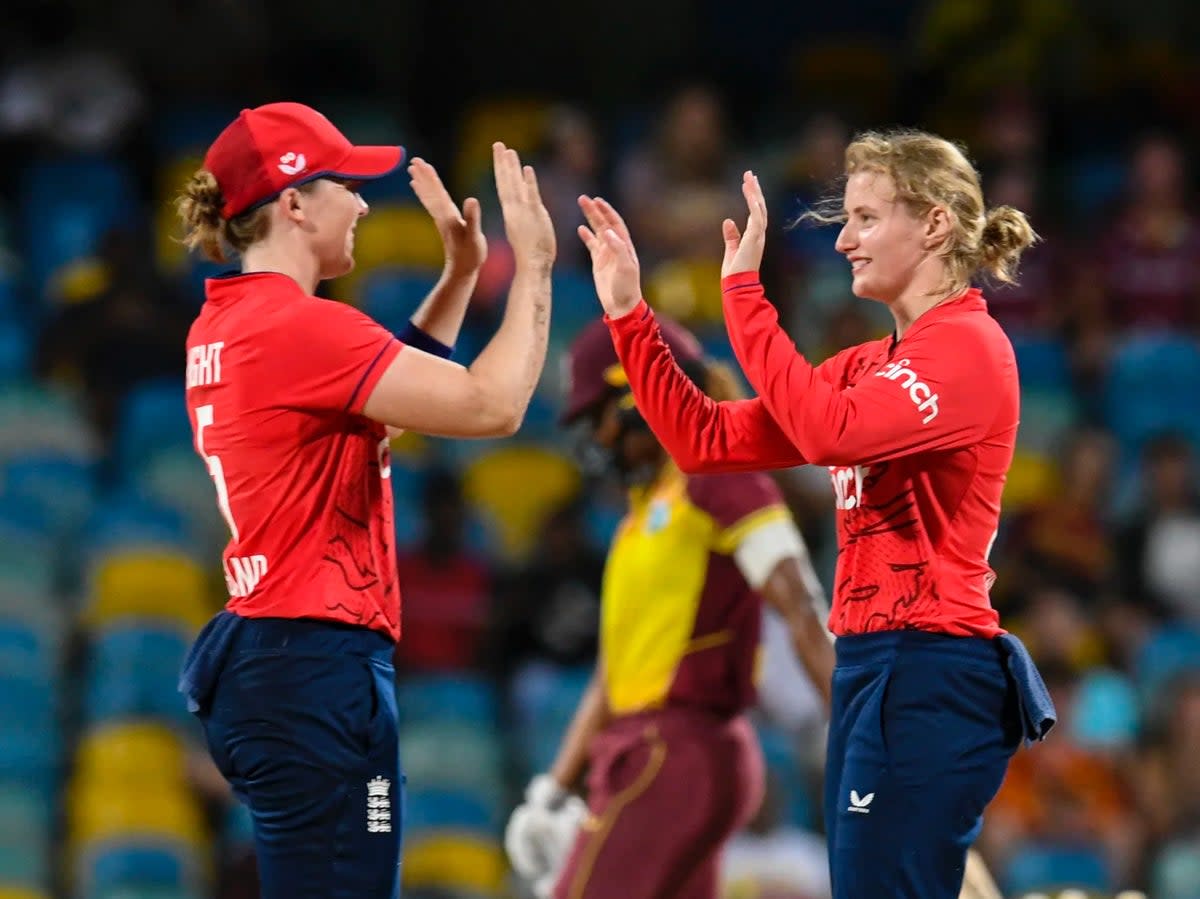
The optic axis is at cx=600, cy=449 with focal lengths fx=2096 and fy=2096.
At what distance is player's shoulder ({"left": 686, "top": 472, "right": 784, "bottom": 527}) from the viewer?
193 inches

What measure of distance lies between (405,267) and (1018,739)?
6.06 metres

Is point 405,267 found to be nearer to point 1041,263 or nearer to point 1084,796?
point 1041,263

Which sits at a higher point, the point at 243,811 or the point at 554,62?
the point at 554,62

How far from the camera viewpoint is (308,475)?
3.87 metres

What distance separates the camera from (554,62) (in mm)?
11555

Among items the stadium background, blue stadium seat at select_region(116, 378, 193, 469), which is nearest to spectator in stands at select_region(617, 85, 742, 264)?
the stadium background

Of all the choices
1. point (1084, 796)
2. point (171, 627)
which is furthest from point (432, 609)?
point (1084, 796)

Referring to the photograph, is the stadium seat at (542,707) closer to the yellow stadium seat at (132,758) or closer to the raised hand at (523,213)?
the yellow stadium seat at (132,758)

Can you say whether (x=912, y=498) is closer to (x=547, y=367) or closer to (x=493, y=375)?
(x=493, y=375)

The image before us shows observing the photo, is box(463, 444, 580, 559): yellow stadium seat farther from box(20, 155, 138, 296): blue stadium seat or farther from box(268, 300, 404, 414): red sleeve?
box(268, 300, 404, 414): red sleeve

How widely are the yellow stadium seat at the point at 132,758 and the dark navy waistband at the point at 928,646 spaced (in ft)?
13.4

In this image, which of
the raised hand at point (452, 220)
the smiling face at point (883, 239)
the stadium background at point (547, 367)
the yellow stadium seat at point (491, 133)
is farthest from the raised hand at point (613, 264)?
the yellow stadium seat at point (491, 133)

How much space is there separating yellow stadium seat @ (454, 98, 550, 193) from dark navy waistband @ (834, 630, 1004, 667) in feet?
21.2

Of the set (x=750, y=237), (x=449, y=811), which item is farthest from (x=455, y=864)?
(x=750, y=237)
